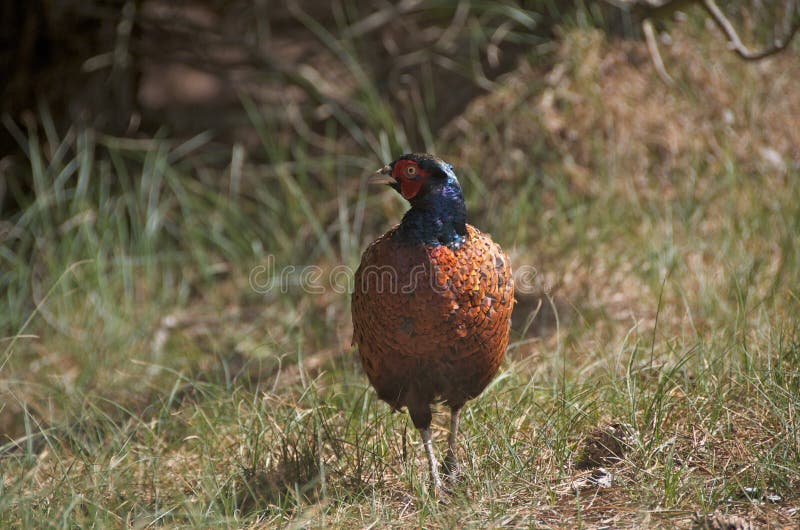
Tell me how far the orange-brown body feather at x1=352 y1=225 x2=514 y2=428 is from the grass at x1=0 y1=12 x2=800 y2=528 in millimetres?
303

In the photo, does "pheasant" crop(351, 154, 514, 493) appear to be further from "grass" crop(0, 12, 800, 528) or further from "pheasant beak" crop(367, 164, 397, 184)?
"grass" crop(0, 12, 800, 528)

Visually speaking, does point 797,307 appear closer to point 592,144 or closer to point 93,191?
point 592,144

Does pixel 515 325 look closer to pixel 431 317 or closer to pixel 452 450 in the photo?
pixel 452 450

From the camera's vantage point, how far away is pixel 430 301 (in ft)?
9.09

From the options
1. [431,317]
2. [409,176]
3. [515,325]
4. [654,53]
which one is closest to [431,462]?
[431,317]

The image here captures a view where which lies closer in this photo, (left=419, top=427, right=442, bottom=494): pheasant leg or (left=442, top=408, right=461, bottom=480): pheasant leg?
(left=419, top=427, right=442, bottom=494): pheasant leg

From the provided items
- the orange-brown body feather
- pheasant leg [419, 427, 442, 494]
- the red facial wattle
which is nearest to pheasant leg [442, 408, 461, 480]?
pheasant leg [419, 427, 442, 494]

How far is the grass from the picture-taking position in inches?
114

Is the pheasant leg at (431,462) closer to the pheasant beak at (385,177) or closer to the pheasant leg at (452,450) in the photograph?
the pheasant leg at (452,450)

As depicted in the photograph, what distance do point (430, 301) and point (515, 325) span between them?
1.74 metres

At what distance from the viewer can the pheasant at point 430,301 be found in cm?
279

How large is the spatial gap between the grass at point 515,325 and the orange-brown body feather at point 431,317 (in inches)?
11.9

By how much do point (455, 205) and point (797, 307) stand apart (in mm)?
1705

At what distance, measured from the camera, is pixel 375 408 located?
3.46m
